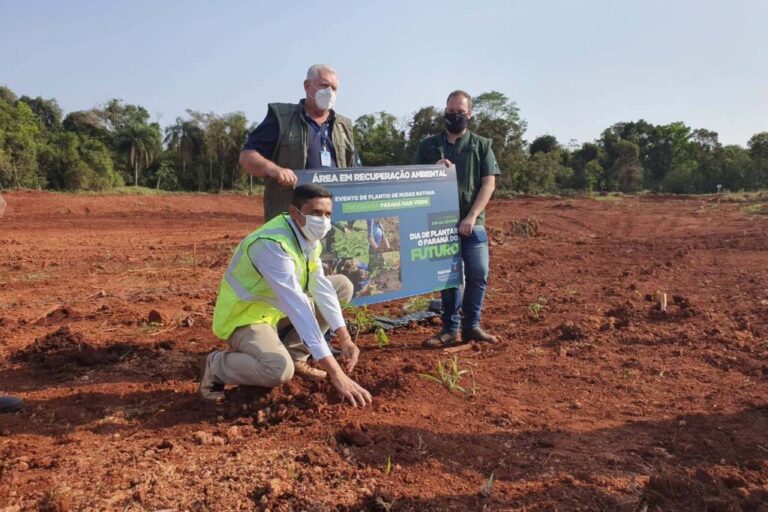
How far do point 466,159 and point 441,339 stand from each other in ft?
4.88

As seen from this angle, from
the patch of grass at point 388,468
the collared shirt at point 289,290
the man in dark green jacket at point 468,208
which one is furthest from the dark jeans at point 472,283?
the patch of grass at point 388,468

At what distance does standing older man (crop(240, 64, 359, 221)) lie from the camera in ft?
12.5

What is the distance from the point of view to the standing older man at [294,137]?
380 centimetres

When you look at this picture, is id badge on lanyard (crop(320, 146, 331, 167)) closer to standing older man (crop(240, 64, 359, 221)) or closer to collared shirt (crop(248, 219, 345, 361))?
standing older man (crop(240, 64, 359, 221))

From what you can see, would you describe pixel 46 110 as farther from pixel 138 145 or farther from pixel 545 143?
pixel 545 143

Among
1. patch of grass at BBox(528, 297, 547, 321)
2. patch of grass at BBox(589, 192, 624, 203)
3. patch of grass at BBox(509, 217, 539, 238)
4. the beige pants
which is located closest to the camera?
the beige pants

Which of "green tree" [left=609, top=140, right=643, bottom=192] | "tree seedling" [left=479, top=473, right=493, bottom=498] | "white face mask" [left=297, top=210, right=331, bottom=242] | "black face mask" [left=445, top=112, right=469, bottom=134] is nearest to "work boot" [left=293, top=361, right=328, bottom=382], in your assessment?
"white face mask" [left=297, top=210, right=331, bottom=242]

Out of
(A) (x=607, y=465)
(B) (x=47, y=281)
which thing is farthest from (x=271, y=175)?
(B) (x=47, y=281)

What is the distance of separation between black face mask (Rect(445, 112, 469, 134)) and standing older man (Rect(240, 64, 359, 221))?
960 mm

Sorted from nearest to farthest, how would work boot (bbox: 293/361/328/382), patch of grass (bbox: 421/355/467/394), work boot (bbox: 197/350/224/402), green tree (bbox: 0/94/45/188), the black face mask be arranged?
work boot (bbox: 197/350/224/402)
patch of grass (bbox: 421/355/467/394)
work boot (bbox: 293/361/328/382)
the black face mask
green tree (bbox: 0/94/45/188)

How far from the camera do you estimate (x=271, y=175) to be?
3594 mm

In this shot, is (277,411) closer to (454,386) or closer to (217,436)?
(217,436)

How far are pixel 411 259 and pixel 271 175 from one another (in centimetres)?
144

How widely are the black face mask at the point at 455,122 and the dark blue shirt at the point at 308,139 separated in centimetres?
99
